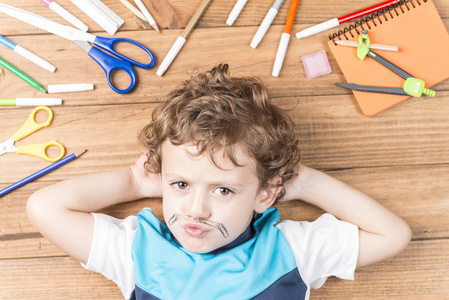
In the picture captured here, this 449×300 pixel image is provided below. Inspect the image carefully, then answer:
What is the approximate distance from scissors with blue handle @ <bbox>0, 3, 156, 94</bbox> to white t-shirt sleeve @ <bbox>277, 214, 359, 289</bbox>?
0.47 m

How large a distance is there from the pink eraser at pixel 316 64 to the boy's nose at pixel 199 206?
1.31 feet

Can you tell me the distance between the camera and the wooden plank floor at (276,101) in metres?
0.87

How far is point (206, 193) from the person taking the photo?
667mm

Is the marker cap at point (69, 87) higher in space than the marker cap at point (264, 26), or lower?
lower

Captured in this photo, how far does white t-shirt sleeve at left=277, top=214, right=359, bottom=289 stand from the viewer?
77 centimetres

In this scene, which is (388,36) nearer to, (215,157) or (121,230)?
(215,157)

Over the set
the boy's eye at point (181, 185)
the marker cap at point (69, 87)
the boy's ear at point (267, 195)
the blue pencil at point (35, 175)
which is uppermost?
the marker cap at point (69, 87)

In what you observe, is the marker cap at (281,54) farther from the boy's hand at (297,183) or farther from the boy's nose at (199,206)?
the boy's nose at (199,206)

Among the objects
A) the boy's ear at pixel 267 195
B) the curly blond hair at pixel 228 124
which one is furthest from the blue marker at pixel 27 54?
the boy's ear at pixel 267 195

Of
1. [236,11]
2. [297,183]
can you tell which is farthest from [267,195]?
[236,11]

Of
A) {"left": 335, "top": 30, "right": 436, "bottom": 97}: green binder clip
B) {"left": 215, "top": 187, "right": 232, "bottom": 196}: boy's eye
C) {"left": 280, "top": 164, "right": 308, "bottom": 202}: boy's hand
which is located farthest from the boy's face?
{"left": 335, "top": 30, "right": 436, "bottom": 97}: green binder clip

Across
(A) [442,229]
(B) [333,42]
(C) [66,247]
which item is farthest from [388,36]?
(C) [66,247]

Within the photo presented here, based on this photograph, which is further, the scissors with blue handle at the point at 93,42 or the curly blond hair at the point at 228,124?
the scissors with blue handle at the point at 93,42

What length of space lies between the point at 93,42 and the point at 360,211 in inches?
25.8
